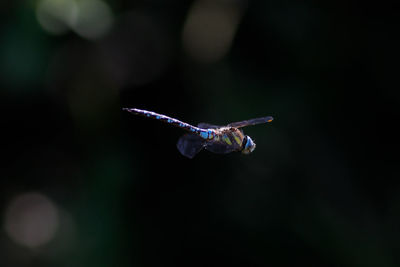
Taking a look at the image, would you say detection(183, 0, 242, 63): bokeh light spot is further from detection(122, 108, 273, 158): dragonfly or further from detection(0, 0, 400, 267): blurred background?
detection(122, 108, 273, 158): dragonfly

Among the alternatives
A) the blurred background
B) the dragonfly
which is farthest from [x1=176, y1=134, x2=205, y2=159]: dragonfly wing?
the blurred background

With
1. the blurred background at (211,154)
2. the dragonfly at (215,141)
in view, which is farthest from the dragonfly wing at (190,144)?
the blurred background at (211,154)

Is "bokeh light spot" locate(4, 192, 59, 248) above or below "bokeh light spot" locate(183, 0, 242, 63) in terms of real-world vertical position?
below

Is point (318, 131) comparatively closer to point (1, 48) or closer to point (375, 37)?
point (375, 37)

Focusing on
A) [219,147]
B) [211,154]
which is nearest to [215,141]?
[219,147]

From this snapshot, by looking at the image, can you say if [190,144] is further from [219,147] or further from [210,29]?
[210,29]

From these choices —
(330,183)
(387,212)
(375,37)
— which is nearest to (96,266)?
(330,183)

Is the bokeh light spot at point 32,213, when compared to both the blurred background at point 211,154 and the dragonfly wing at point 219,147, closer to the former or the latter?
the blurred background at point 211,154
